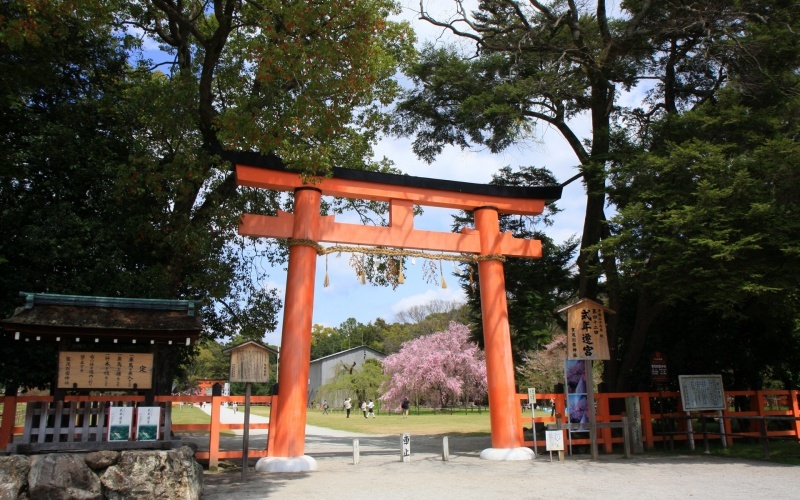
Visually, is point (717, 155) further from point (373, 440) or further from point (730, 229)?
point (373, 440)

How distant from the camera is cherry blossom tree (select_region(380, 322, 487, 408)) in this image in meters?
34.1

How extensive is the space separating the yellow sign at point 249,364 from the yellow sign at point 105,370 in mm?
1424

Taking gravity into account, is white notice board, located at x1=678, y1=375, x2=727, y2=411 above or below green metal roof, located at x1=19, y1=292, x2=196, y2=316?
below

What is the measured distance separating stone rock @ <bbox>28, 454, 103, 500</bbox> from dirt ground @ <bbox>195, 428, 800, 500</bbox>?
1507 mm

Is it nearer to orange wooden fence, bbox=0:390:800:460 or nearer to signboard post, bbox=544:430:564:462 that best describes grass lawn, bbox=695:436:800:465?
orange wooden fence, bbox=0:390:800:460

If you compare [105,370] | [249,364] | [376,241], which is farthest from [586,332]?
[105,370]

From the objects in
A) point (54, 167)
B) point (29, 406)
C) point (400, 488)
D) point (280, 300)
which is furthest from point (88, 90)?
point (400, 488)

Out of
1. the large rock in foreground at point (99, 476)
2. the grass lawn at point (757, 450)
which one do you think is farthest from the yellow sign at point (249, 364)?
the grass lawn at point (757, 450)

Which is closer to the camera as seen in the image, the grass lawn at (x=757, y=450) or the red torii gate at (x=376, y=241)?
the red torii gate at (x=376, y=241)

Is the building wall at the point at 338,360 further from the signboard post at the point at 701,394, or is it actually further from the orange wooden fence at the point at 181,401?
the orange wooden fence at the point at 181,401

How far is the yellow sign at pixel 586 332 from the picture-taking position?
36.7ft

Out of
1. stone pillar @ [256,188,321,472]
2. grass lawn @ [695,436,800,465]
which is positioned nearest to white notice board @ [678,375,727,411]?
grass lawn @ [695,436,800,465]

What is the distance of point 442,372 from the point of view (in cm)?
3403

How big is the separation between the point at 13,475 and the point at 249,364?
138 inches
